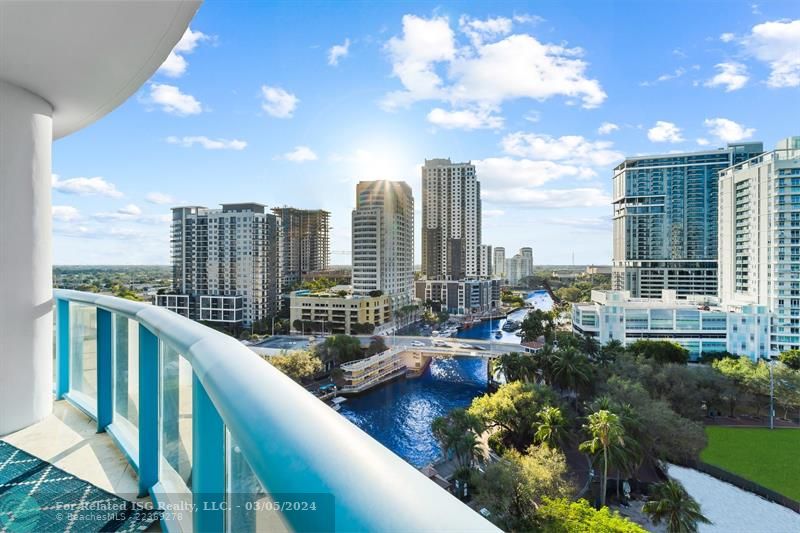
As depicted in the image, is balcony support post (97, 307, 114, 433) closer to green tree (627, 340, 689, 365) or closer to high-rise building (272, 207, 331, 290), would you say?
green tree (627, 340, 689, 365)

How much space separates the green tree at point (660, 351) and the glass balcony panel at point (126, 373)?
429 inches

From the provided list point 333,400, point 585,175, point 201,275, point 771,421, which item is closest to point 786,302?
point 771,421

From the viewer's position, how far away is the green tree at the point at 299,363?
9.28 m

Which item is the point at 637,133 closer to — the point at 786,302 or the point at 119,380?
the point at 786,302

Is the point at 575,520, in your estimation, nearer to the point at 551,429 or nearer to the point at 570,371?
the point at 551,429

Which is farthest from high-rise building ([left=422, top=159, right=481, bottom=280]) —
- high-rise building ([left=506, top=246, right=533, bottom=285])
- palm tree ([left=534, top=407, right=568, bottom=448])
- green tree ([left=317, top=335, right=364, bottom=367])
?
palm tree ([left=534, top=407, right=568, bottom=448])

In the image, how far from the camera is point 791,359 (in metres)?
9.49

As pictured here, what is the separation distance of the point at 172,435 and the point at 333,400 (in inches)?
386

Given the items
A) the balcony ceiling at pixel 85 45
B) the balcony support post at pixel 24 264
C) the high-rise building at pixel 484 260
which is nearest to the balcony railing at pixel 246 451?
the balcony support post at pixel 24 264

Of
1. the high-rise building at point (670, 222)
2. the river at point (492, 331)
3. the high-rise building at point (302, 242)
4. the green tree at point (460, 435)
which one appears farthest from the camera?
the high-rise building at point (302, 242)

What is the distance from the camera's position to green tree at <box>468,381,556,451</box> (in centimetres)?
666

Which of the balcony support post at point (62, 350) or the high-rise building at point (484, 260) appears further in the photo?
the high-rise building at point (484, 260)

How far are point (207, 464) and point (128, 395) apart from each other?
598 mm

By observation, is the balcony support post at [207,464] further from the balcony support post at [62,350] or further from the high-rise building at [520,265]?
the high-rise building at [520,265]
